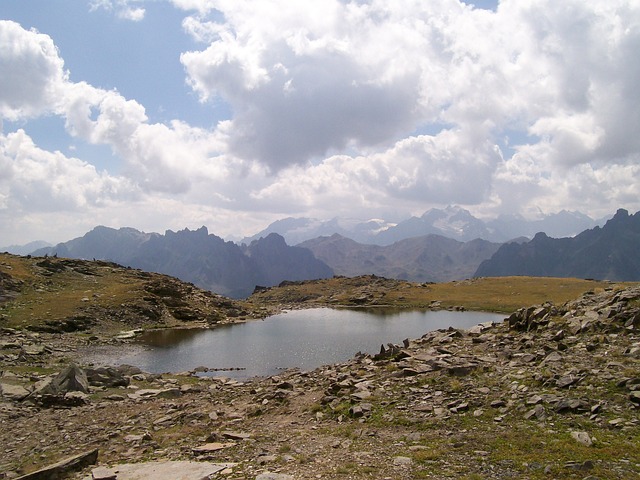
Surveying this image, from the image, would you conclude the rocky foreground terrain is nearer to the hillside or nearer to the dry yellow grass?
the hillside

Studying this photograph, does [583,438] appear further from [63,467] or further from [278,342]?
[278,342]

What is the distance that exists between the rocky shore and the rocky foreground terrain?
3.7 inches

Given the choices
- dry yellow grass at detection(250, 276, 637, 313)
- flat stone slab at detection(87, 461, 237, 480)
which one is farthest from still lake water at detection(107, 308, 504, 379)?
flat stone slab at detection(87, 461, 237, 480)

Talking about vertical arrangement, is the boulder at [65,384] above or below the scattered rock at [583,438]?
below

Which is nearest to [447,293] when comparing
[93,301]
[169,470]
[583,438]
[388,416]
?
[93,301]

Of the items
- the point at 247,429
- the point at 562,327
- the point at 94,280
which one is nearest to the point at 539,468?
the point at 247,429

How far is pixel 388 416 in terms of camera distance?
21156 millimetres

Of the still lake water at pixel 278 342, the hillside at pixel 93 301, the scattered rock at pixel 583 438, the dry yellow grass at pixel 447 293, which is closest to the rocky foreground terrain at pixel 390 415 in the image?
the scattered rock at pixel 583 438

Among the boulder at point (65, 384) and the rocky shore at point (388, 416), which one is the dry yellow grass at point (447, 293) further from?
the boulder at point (65, 384)

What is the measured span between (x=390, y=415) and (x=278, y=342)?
2027 inches

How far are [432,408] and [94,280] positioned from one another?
105 m

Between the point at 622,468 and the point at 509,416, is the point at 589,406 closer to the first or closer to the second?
the point at 509,416

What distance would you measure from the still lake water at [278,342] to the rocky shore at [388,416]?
673 inches

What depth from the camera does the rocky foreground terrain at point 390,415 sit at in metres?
15.6
